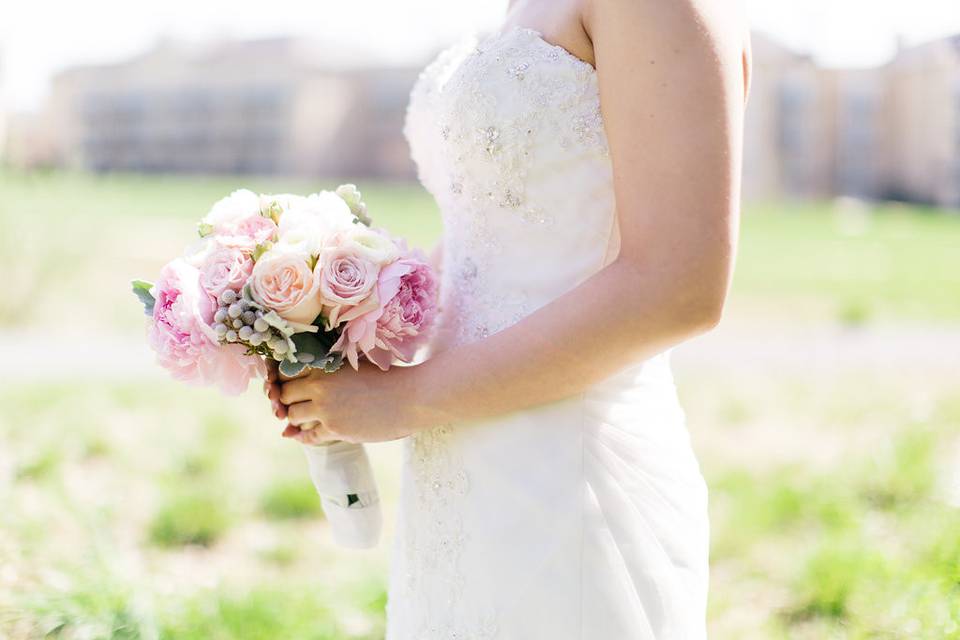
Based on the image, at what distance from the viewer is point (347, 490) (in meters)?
1.77

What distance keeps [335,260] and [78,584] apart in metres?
1.94

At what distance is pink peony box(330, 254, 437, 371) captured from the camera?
1486 mm

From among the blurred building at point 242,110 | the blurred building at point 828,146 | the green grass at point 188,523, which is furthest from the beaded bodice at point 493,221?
the blurred building at point 242,110

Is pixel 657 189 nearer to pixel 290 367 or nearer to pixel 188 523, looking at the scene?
pixel 290 367

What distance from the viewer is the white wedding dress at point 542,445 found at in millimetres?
1467

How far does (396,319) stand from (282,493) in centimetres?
332

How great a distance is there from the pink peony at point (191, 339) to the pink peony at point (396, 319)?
0.17 metres

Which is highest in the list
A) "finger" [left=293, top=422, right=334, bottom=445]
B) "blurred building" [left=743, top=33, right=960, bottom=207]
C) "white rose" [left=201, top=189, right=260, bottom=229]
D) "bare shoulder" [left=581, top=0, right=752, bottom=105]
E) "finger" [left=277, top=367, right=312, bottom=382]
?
"blurred building" [left=743, top=33, right=960, bottom=207]

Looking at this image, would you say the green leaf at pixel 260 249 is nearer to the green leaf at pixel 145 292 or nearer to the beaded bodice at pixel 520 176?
the green leaf at pixel 145 292

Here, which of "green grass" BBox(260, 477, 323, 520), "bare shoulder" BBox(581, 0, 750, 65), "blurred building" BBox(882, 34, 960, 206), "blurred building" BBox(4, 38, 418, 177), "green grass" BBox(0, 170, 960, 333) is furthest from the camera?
"blurred building" BBox(4, 38, 418, 177)

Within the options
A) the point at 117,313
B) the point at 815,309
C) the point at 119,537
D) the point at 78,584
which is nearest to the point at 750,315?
the point at 815,309

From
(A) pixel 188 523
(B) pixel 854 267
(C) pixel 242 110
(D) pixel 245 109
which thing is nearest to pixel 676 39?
(A) pixel 188 523

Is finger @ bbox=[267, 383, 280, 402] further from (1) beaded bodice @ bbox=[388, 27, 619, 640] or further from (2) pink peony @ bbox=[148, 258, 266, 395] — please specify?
(1) beaded bodice @ bbox=[388, 27, 619, 640]

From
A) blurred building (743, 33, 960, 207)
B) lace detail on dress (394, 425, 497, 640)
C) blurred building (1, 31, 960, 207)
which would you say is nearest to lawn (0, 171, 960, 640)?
lace detail on dress (394, 425, 497, 640)
